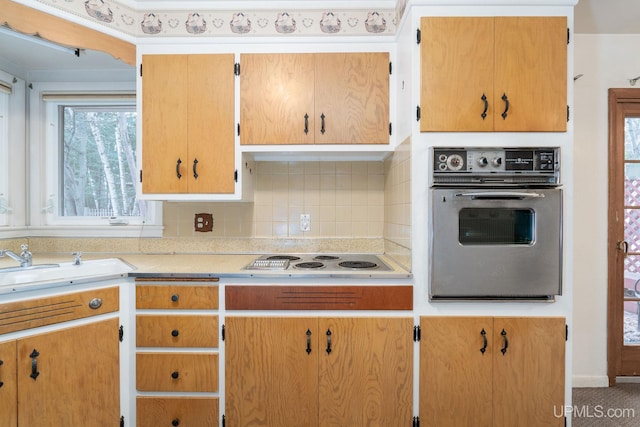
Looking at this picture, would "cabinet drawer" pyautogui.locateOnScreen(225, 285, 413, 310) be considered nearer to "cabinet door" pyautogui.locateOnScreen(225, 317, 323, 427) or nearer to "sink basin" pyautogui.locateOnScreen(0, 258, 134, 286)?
"cabinet door" pyautogui.locateOnScreen(225, 317, 323, 427)

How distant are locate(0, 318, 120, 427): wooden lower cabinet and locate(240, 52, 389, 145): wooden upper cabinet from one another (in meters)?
1.35

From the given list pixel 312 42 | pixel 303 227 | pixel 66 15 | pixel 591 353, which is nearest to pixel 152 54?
pixel 66 15

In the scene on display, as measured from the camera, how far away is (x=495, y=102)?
1.62m

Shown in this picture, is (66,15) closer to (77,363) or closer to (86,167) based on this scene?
(86,167)

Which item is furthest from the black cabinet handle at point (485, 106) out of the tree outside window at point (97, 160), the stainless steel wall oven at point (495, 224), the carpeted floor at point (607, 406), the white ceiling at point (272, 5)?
the tree outside window at point (97, 160)

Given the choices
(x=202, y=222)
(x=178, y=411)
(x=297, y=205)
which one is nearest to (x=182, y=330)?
(x=178, y=411)

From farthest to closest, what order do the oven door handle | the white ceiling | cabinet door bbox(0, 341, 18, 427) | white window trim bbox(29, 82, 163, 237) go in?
white window trim bbox(29, 82, 163, 237), the white ceiling, the oven door handle, cabinet door bbox(0, 341, 18, 427)

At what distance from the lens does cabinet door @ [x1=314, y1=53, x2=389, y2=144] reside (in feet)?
6.31

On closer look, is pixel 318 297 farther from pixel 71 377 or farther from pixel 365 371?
pixel 71 377

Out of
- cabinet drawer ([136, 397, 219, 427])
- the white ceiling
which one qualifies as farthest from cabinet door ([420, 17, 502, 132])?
cabinet drawer ([136, 397, 219, 427])

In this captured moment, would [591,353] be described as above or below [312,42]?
below

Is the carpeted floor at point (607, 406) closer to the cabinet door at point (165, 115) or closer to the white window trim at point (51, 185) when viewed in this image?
the cabinet door at point (165, 115)

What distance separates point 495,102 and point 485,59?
219 millimetres

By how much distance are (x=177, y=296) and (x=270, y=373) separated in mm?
618
